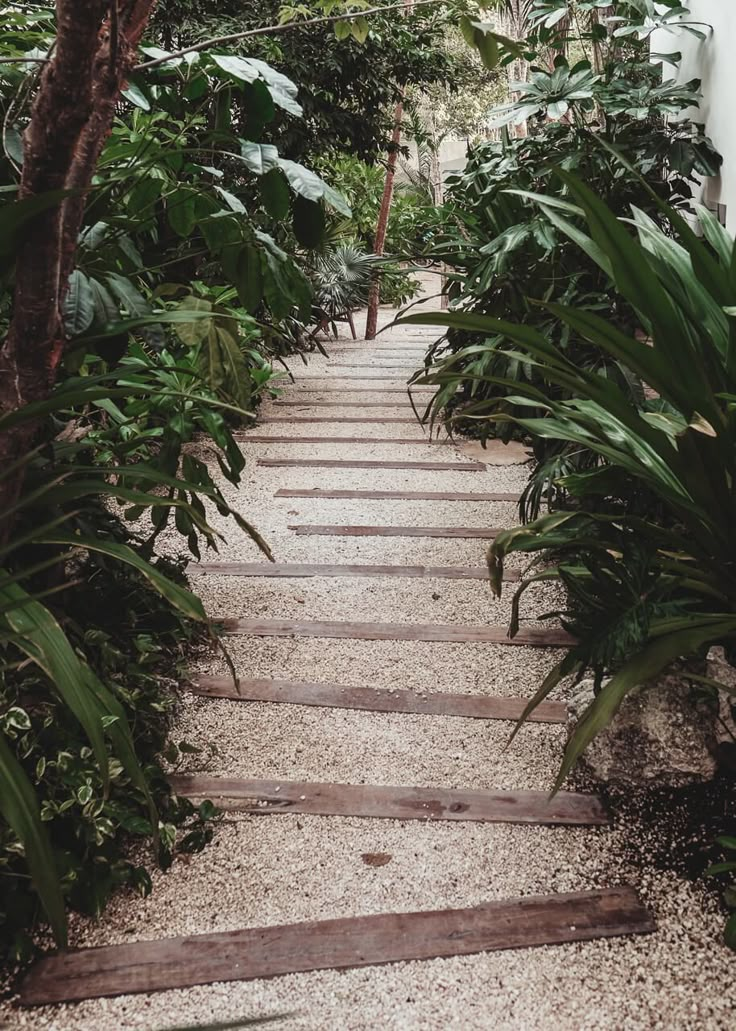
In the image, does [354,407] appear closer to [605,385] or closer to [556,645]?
[556,645]

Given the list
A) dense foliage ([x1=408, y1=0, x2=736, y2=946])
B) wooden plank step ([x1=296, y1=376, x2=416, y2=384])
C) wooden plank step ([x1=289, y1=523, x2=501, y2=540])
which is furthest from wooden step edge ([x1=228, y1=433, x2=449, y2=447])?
dense foliage ([x1=408, y1=0, x2=736, y2=946])

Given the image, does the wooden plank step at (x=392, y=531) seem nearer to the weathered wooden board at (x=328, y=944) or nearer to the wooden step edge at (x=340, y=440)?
the wooden step edge at (x=340, y=440)

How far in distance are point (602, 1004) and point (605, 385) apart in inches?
33.9

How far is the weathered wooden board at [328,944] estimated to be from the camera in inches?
43.7

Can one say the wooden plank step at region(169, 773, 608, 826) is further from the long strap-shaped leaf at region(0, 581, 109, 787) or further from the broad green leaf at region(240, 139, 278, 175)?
the broad green leaf at region(240, 139, 278, 175)

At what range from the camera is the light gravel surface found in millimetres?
1062

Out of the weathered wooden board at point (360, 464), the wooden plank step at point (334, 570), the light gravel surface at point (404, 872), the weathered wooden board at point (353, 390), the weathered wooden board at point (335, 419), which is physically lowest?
the light gravel surface at point (404, 872)

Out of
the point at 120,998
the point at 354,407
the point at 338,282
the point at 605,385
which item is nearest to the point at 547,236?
the point at 605,385

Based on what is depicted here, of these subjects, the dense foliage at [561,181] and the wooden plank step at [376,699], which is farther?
the dense foliage at [561,181]

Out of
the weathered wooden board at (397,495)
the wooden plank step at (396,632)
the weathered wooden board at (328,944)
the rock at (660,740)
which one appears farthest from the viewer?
the weathered wooden board at (397,495)

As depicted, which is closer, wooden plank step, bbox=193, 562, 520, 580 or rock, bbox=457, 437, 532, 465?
wooden plank step, bbox=193, 562, 520, 580

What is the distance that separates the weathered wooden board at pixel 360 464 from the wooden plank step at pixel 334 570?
1095 mm

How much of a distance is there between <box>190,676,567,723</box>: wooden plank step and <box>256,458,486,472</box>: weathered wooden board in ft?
5.85

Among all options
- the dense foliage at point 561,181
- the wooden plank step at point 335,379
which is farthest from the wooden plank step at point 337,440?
the wooden plank step at point 335,379
